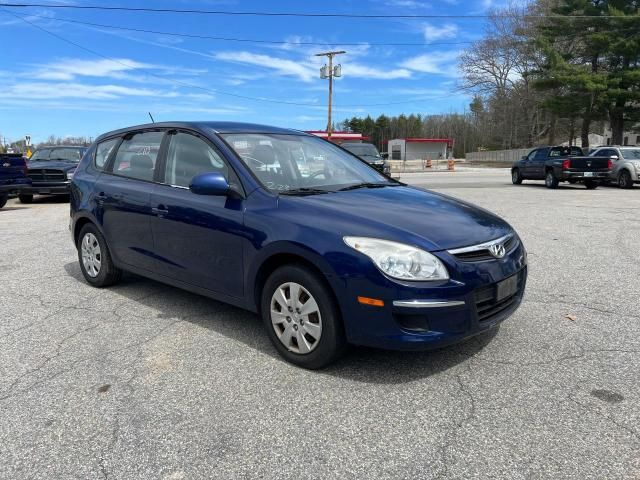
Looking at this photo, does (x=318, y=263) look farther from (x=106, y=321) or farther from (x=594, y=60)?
(x=594, y=60)

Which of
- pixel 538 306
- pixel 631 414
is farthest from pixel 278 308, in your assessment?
pixel 538 306

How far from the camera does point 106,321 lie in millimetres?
4574

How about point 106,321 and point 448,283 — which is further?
point 106,321

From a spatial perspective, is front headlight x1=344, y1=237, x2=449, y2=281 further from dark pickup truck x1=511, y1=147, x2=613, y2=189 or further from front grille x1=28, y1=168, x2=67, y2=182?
dark pickup truck x1=511, y1=147, x2=613, y2=189

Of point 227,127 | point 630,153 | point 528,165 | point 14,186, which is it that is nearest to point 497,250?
point 227,127

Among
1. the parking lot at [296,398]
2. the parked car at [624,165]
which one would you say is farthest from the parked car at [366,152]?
the parking lot at [296,398]

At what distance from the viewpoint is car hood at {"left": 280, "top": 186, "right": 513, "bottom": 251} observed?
10.6 feet

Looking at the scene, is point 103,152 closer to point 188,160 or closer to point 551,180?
point 188,160

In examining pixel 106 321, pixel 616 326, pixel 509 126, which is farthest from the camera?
pixel 509 126

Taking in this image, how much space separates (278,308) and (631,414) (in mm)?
2185

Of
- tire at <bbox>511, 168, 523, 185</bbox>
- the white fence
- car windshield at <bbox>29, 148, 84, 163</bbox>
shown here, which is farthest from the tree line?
car windshield at <bbox>29, 148, 84, 163</bbox>

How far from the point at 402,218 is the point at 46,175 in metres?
14.1

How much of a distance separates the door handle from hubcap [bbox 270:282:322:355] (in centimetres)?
142

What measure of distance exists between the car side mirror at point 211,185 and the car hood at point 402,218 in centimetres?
43
